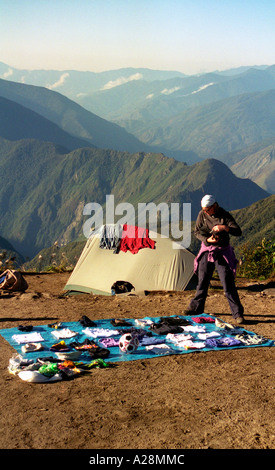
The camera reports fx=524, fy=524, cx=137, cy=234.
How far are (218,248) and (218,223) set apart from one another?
0.40 meters

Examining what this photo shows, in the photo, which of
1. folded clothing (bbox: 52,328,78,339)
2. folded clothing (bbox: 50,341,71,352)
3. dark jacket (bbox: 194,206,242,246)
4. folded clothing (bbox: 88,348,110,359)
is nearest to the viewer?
folded clothing (bbox: 88,348,110,359)

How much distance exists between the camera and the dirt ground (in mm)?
4145

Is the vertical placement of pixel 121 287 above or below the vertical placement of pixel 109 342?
below

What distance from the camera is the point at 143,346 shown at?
23.0ft

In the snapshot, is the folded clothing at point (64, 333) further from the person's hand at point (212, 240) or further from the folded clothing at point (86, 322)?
the person's hand at point (212, 240)

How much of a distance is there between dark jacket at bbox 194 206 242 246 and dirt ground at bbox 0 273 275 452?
5.41 ft

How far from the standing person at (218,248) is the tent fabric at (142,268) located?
441 cm

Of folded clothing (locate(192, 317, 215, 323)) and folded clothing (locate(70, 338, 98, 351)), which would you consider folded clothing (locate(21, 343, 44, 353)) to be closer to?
folded clothing (locate(70, 338, 98, 351))

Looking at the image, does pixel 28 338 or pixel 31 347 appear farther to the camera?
pixel 28 338

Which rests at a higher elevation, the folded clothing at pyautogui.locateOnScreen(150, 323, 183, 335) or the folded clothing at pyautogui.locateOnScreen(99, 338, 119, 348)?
the folded clothing at pyautogui.locateOnScreen(99, 338, 119, 348)

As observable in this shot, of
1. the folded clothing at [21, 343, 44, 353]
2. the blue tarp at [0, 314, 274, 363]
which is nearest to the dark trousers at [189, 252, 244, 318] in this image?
the blue tarp at [0, 314, 274, 363]

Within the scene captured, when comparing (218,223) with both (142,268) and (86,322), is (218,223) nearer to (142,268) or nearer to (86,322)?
(86,322)

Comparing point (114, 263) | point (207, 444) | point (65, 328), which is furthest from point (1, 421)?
point (114, 263)

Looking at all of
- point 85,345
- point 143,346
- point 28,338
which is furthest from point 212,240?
point 28,338
